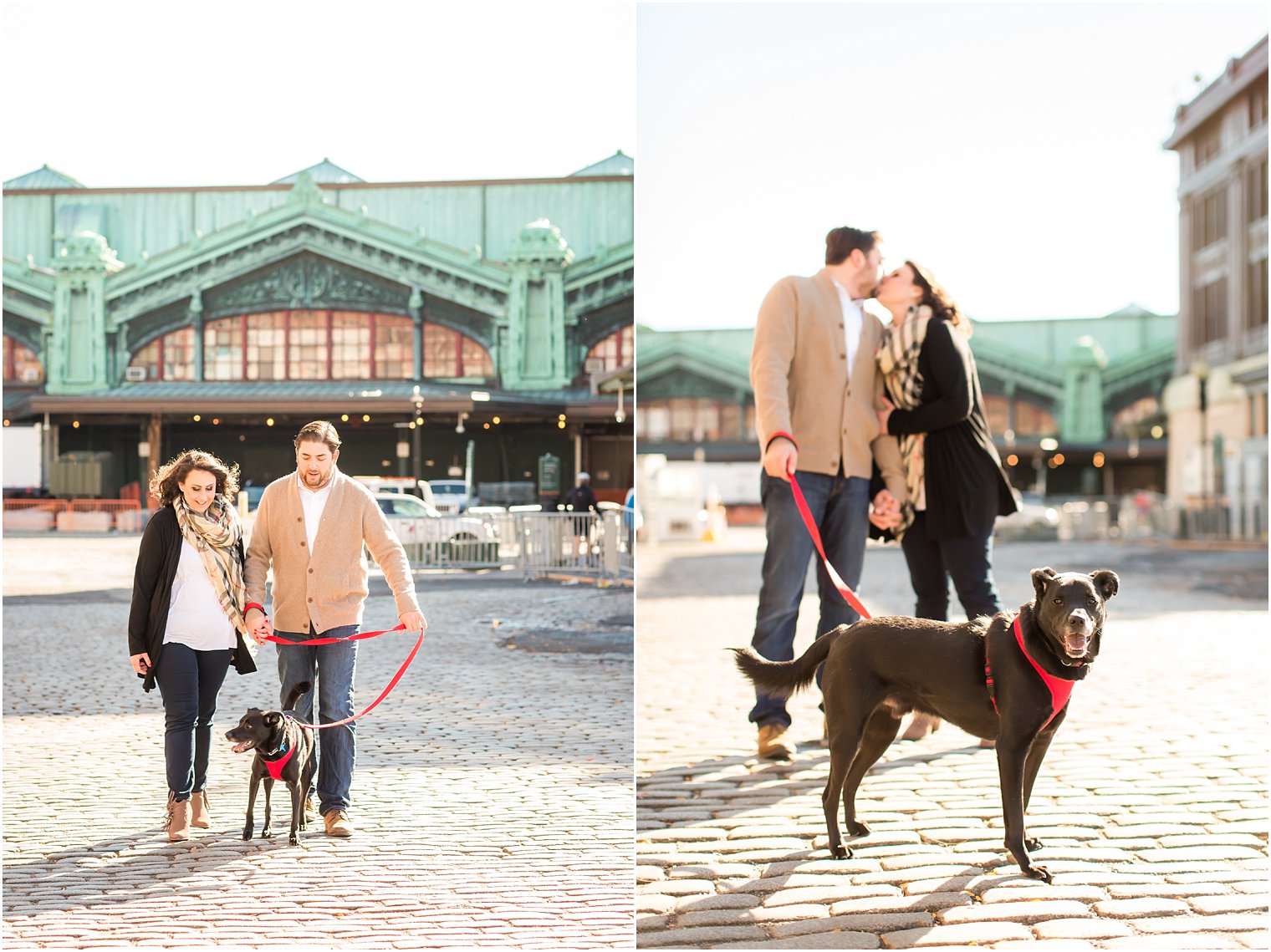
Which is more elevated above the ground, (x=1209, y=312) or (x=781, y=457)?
(x=1209, y=312)

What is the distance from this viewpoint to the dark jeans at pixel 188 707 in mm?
3770

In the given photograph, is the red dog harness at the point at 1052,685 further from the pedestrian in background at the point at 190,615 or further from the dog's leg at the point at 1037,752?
the pedestrian in background at the point at 190,615

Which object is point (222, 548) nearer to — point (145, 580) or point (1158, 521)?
point (145, 580)

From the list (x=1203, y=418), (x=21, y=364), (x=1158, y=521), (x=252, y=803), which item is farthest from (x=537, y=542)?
(x=1203, y=418)

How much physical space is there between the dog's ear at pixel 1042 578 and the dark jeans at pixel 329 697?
184 centimetres

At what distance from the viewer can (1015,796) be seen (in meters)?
3.42

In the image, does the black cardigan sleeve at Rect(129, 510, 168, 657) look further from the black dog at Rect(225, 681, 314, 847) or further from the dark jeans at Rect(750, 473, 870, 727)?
the dark jeans at Rect(750, 473, 870, 727)

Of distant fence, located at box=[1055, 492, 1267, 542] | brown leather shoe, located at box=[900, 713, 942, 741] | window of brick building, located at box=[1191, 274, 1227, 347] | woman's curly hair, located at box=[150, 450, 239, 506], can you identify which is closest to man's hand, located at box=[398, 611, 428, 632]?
woman's curly hair, located at box=[150, 450, 239, 506]

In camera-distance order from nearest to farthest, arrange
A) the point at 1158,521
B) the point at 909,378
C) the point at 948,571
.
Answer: the point at 909,378 < the point at 948,571 < the point at 1158,521

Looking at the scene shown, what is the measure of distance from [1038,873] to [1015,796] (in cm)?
25

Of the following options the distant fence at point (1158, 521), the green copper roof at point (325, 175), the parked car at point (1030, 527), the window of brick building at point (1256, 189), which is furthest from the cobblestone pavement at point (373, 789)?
the window of brick building at point (1256, 189)

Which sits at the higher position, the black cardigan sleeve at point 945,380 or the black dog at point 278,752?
the black cardigan sleeve at point 945,380

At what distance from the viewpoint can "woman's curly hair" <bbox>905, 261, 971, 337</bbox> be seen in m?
4.49

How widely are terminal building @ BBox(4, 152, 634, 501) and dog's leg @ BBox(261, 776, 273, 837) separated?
1.17m
